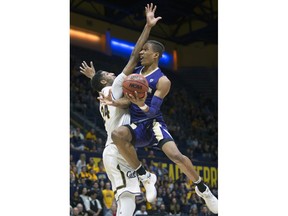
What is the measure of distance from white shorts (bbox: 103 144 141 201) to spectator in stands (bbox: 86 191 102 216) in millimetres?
4881

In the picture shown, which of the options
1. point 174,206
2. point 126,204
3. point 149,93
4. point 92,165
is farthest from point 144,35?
point 92,165

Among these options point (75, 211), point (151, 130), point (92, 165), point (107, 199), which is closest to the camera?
point (151, 130)

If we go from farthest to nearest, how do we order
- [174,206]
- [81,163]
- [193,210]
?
[81,163] → [174,206] → [193,210]

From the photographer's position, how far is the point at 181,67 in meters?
26.2

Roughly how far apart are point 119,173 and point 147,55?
1555mm

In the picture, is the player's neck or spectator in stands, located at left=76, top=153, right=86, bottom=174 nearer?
the player's neck

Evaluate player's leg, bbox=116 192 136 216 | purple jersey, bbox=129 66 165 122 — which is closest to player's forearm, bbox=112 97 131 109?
purple jersey, bbox=129 66 165 122

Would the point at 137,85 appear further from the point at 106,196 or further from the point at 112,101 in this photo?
the point at 106,196

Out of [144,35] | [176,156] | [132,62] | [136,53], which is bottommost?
[176,156]

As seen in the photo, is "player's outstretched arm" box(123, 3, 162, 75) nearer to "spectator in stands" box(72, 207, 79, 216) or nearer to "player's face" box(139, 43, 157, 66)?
"player's face" box(139, 43, 157, 66)

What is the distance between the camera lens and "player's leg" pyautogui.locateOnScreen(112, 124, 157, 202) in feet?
21.9

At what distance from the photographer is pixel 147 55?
676 centimetres

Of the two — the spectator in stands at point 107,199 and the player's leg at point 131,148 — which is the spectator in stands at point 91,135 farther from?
the player's leg at point 131,148
